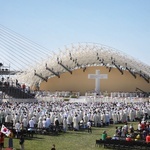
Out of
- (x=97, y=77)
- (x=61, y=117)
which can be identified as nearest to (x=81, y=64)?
(x=97, y=77)

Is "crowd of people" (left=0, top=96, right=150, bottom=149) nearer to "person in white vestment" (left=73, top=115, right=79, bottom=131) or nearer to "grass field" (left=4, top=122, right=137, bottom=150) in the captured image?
"person in white vestment" (left=73, top=115, right=79, bottom=131)

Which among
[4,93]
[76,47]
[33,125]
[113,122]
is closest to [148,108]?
[113,122]

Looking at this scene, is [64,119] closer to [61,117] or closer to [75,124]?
[75,124]

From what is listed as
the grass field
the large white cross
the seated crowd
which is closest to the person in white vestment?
the grass field

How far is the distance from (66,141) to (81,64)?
46533 millimetres

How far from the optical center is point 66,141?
22922 millimetres

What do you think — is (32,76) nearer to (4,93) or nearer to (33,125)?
(4,93)

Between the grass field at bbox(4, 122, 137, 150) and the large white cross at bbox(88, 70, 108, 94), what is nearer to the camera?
the grass field at bbox(4, 122, 137, 150)

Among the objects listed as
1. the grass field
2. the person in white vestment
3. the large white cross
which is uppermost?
the large white cross

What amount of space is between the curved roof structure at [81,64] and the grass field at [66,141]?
138 ft

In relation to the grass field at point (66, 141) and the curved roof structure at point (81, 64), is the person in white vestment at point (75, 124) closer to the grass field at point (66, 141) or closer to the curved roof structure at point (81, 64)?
the grass field at point (66, 141)

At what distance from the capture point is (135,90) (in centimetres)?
7044

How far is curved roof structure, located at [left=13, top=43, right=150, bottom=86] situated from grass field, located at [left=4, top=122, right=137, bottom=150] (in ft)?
138

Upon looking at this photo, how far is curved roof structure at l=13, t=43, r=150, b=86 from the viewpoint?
225 ft
